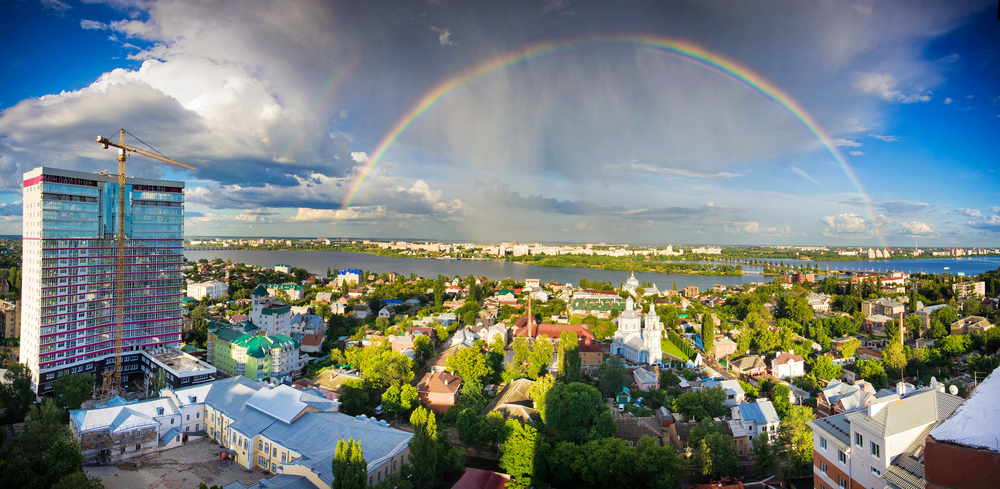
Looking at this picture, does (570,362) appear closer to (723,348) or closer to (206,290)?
(723,348)

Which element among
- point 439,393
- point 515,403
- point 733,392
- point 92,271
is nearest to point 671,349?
point 733,392

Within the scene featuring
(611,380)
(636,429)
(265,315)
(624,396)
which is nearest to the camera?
(636,429)

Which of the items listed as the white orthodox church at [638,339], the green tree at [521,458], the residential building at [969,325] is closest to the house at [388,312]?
the white orthodox church at [638,339]

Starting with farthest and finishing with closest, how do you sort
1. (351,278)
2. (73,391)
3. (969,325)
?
(351,278), (969,325), (73,391)

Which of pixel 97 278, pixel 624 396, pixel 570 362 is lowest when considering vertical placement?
pixel 624 396

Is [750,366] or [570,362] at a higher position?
[570,362]

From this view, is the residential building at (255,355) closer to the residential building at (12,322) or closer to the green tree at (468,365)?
the green tree at (468,365)
